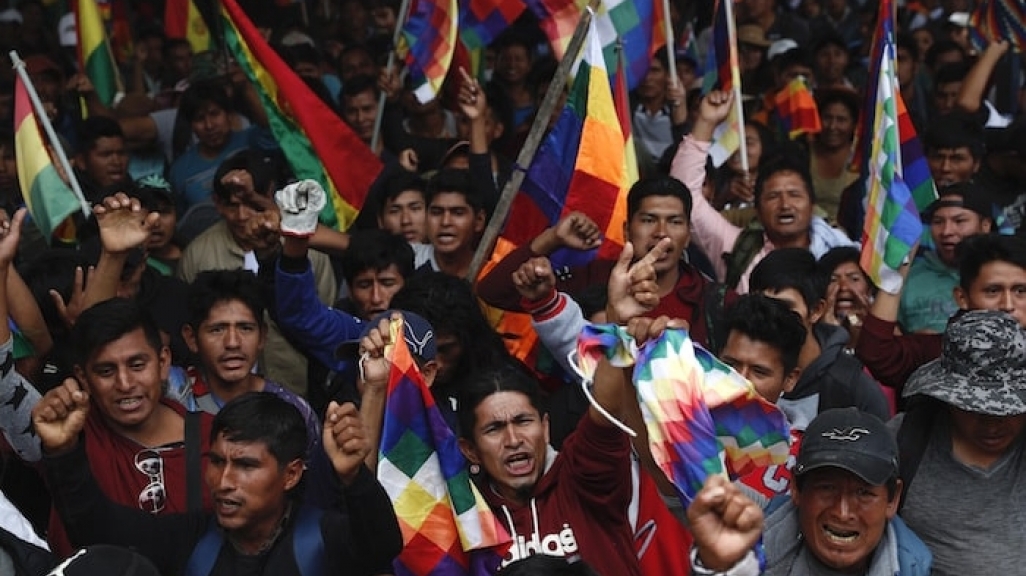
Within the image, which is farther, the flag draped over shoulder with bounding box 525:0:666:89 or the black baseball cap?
the flag draped over shoulder with bounding box 525:0:666:89

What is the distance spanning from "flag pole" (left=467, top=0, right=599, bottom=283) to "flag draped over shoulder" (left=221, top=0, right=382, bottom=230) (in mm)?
1032

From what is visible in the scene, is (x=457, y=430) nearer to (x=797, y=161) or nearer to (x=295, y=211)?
(x=295, y=211)

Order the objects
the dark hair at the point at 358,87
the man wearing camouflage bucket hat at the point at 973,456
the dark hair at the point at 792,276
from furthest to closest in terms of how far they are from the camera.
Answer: the dark hair at the point at 358,87 < the dark hair at the point at 792,276 < the man wearing camouflage bucket hat at the point at 973,456

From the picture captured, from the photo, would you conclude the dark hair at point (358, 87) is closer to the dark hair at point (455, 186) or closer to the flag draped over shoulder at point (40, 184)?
the dark hair at point (455, 186)

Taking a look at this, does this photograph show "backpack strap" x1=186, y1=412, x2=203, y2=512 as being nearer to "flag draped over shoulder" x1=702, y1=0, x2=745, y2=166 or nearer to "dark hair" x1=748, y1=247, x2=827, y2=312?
"dark hair" x1=748, y1=247, x2=827, y2=312

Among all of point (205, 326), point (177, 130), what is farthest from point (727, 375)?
point (177, 130)

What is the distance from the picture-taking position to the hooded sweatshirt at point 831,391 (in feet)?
16.6

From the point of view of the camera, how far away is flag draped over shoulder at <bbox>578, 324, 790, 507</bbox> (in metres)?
3.78

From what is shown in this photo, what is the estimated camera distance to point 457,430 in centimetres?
487

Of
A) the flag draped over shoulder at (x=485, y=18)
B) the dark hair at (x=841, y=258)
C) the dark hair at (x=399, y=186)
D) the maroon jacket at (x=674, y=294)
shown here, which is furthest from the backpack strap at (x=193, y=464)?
the flag draped over shoulder at (x=485, y=18)

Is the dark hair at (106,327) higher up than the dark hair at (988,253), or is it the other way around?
the dark hair at (988,253)

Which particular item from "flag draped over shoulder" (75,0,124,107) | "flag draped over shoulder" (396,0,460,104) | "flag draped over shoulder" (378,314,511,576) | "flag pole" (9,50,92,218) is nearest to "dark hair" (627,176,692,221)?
"flag draped over shoulder" (396,0,460,104)

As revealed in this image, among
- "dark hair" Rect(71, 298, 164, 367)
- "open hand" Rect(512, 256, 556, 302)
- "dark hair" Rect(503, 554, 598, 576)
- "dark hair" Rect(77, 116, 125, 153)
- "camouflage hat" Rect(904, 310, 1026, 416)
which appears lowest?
"dark hair" Rect(503, 554, 598, 576)

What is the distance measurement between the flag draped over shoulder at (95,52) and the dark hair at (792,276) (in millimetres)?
3998
